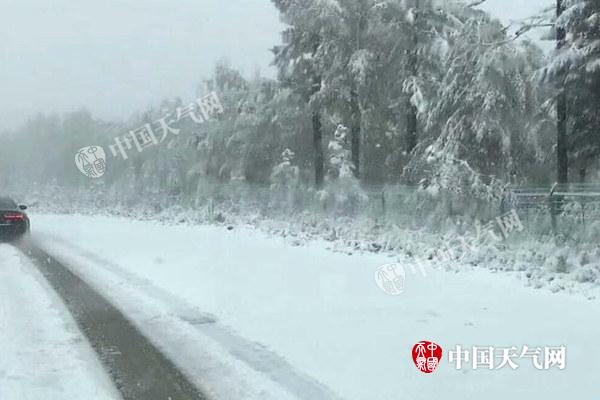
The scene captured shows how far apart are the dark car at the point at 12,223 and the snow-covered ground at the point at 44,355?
1013cm

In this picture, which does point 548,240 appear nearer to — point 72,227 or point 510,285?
point 510,285

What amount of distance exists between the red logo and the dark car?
1664 centimetres

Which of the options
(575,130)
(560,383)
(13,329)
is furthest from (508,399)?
(575,130)

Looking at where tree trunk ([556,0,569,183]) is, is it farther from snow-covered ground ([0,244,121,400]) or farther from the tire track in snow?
snow-covered ground ([0,244,121,400])

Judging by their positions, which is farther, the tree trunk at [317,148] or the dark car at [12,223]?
the tree trunk at [317,148]

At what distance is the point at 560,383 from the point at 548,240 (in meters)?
7.55

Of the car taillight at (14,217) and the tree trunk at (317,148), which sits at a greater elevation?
the tree trunk at (317,148)

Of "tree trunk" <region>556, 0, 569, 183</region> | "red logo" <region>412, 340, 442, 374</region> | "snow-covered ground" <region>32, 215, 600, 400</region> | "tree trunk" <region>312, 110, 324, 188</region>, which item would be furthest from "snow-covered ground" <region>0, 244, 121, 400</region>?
"tree trunk" <region>312, 110, 324, 188</region>

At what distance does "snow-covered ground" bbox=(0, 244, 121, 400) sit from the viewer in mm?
5758

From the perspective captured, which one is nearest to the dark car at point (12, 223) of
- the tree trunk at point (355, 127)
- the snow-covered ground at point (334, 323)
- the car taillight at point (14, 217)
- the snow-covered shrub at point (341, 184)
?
the car taillight at point (14, 217)

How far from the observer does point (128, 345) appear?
7.35m

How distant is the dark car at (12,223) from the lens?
20.2 m

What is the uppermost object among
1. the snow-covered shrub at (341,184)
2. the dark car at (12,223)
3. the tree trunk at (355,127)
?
the tree trunk at (355,127)

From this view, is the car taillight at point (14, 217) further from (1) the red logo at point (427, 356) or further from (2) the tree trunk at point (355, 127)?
(1) the red logo at point (427, 356)
